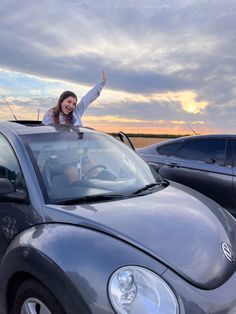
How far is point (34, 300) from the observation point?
8.09 feet

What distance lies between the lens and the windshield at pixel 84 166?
3.06m

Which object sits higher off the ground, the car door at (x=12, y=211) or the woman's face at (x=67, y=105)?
the woman's face at (x=67, y=105)

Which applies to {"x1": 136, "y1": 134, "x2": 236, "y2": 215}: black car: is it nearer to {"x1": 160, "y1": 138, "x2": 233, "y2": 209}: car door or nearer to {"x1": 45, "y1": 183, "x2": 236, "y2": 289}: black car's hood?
{"x1": 160, "y1": 138, "x2": 233, "y2": 209}: car door

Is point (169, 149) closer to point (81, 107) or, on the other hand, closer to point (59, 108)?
point (81, 107)

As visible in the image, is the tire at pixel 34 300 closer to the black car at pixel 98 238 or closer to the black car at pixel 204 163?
the black car at pixel 98 238

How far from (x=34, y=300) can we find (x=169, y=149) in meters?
4.77

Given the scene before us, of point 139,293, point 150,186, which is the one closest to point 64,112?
point 150,186

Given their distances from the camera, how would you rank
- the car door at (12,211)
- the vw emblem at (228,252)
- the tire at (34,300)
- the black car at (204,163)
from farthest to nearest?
the black car at (204,163) → the car door at (12,211) → the vw emblem at (228,252) → the tire at (34,300)

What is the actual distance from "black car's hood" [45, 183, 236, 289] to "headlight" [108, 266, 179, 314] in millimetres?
152

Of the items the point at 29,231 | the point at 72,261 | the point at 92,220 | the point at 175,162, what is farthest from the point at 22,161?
the point at 175,162

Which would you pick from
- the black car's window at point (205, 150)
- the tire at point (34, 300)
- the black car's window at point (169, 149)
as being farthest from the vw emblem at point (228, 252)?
the black car's window at point (169, 149)

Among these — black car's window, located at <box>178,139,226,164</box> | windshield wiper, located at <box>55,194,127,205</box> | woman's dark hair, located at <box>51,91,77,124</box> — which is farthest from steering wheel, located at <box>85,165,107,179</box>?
black car's window, located at <box>178,139,226,164</box>

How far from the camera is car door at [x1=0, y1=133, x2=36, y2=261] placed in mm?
2840

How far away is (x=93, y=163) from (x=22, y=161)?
0.68 metres
